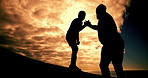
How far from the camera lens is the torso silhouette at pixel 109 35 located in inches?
150

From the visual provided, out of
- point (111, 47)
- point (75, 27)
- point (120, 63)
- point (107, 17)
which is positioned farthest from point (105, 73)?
point (75, 27)

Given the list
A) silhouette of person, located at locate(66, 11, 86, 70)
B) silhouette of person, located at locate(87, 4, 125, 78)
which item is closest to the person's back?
silhouette of person, located at locate(87, 4, 125, 78)

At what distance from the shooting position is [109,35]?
3865 mm

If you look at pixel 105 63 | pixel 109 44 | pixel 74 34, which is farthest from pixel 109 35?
pixel 74 34

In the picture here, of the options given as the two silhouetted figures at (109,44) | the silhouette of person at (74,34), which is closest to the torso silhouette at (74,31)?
the silhouette of person at (74,34)

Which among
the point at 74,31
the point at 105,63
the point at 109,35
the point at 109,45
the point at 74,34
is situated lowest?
the point at 105,63

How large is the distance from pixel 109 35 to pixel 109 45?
325mm

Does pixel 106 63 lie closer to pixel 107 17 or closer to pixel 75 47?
pixel 107 17

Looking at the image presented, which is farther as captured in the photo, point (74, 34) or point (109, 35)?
point (74, 34)

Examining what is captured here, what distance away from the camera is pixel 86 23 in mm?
5004

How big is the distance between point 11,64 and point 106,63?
9.82 ft

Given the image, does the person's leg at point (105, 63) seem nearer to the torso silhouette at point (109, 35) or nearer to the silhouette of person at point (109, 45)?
the silhouette of person at point (109, 45)

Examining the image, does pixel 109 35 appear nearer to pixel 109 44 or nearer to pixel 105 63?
pixel 109 44

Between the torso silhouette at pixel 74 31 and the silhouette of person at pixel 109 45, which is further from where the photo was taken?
the torso silhouette at pixel 74 31
